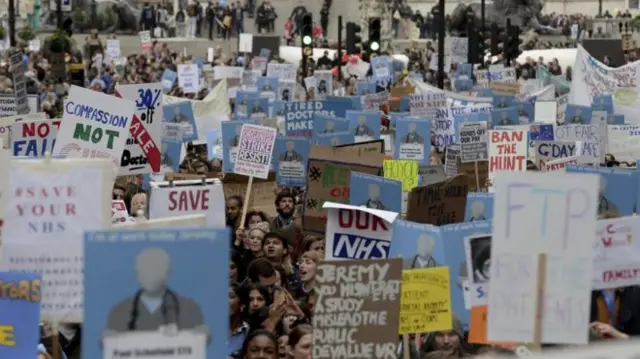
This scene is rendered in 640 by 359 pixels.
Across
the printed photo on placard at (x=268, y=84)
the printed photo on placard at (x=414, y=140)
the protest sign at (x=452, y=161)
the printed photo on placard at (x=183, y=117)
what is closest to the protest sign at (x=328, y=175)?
the protest sign at (x=452, y=161)

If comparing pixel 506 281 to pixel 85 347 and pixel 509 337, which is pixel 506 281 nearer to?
pixel 509 337

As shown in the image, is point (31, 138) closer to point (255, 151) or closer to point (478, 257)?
point (255, 151)

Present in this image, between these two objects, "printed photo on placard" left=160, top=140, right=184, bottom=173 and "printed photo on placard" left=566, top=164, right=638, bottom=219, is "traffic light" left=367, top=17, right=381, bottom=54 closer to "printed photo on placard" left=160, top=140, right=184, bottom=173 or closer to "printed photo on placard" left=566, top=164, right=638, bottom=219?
"printed photo on placard" left=160, top=140, right=184, bottom=173

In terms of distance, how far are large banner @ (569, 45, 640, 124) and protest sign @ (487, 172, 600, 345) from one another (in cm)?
1851

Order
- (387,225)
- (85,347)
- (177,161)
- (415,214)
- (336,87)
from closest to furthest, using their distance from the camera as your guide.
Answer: (85,347)
(387,225)
(415,214)
(177,161)
(336,87)

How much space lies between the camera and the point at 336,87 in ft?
119

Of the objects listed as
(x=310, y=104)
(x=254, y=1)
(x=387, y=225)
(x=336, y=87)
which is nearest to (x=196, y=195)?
(x=387, y=225)

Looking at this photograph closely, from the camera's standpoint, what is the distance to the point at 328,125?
20.5m

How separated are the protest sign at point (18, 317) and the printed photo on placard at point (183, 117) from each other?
12.7m

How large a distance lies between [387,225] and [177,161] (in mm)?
7794

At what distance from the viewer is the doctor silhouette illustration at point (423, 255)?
418 inches

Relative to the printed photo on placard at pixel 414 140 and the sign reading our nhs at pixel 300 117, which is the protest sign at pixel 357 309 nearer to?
the printed photo on placard at pixel 414 140

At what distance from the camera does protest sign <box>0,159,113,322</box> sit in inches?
353

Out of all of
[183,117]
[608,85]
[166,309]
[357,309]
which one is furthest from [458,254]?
[608,85]
